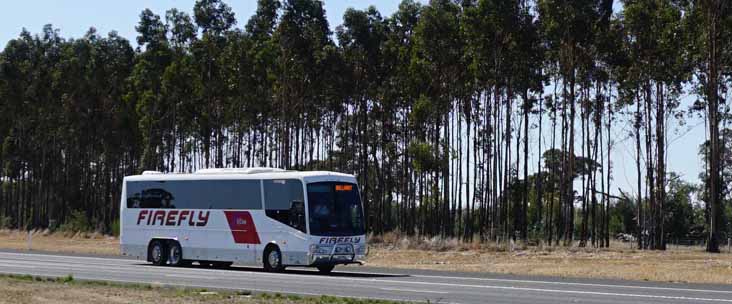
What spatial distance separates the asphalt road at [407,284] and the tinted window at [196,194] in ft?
7.25

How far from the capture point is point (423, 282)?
26641 millimetres

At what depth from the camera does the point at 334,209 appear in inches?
1254

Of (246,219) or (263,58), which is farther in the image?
(263,58)

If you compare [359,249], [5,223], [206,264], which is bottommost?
[206,264]

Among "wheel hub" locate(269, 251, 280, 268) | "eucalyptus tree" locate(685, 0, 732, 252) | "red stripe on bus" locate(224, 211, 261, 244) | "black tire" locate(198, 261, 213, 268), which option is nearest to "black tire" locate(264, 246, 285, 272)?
"wheel hub" locate(269, 251, 280, 268)

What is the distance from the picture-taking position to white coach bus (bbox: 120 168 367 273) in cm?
3153

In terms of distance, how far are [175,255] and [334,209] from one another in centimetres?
706

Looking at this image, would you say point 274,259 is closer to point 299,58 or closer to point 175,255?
point 175,255

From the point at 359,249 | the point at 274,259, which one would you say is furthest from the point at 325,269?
the point at 274,259

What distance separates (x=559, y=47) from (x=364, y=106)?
20.2 metres

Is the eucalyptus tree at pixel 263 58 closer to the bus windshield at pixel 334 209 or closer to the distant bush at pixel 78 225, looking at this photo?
the distant bush at pixel 78 225

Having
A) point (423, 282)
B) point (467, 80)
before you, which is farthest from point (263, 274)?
point (467, 80)

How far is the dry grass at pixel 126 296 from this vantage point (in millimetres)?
19547

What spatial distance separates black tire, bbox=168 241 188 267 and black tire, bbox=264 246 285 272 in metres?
4.19
